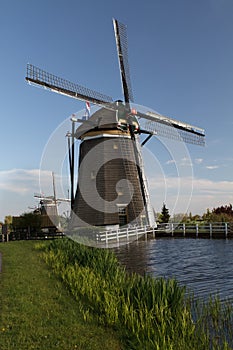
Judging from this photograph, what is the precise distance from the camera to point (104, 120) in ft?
83.6

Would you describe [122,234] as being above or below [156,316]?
below

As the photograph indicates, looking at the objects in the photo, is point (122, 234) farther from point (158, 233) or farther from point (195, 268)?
point (195, 268)

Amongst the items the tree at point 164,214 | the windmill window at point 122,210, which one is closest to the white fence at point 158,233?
the windmill window at point 122,210

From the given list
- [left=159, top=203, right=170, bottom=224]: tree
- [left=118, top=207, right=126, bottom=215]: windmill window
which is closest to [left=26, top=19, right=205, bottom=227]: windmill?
[left=118, top=207, right=126, bottom=215]: windmill window

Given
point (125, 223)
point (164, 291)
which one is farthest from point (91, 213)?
point (164, 291)

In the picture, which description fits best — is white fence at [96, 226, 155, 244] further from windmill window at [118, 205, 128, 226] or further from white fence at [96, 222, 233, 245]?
windmill window at [118, 205, 128, 226]

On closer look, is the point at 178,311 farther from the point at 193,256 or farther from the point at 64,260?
the point at 193,256

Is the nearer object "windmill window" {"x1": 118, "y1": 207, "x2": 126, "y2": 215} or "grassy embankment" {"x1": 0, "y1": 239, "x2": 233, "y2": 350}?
"grassy embankment" {"x1": 0, "y1": 239, "x2": 233, "y2": 350}

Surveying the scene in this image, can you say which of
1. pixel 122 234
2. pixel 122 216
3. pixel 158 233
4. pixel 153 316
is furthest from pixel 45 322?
pixel 158 233

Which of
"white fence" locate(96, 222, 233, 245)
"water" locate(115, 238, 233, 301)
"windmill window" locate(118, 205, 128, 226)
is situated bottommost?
"water" locate(115, 238, 233, 301)

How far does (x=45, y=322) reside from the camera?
5.52 meters

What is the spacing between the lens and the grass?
473 cm

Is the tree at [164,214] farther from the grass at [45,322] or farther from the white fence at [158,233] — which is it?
the grass at [45,322]

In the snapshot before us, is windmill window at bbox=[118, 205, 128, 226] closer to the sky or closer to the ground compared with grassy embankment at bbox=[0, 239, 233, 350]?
closer to the sky
